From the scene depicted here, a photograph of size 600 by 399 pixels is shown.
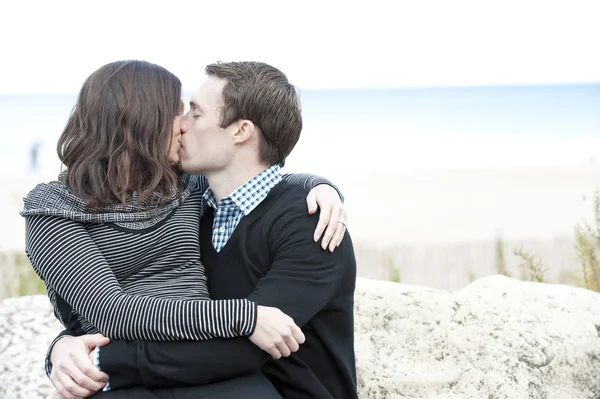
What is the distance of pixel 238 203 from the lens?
2943 millimetres

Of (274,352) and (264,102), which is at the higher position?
(264,102)

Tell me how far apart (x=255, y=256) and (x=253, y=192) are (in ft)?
0.86

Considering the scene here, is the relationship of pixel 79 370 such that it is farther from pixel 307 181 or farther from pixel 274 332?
pixel 307 181

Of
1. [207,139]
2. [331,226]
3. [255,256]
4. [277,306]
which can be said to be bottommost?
[277,306]

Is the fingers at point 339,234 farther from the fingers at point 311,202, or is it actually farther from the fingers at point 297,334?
the fingers at point 297,334

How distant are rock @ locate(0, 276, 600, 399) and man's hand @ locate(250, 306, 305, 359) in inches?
40.1

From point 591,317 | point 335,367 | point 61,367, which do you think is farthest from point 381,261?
point 61,367

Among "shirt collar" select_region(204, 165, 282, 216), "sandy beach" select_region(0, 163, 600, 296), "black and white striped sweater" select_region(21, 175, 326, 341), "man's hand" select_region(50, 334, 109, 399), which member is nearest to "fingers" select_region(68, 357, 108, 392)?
"man's hand" select_region(50, 334, 109, 399)

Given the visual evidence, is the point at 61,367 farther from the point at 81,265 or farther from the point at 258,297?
the point at 258,297

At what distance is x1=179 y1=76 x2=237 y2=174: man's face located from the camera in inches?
119

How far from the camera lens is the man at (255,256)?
256cm

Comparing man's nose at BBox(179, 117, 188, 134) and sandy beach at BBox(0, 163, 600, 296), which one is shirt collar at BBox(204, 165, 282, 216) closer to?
man's nose at BBox(179, 117, 188, 134)

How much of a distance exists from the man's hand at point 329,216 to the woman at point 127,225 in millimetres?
220

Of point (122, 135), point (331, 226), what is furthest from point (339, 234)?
point (122, 135)
